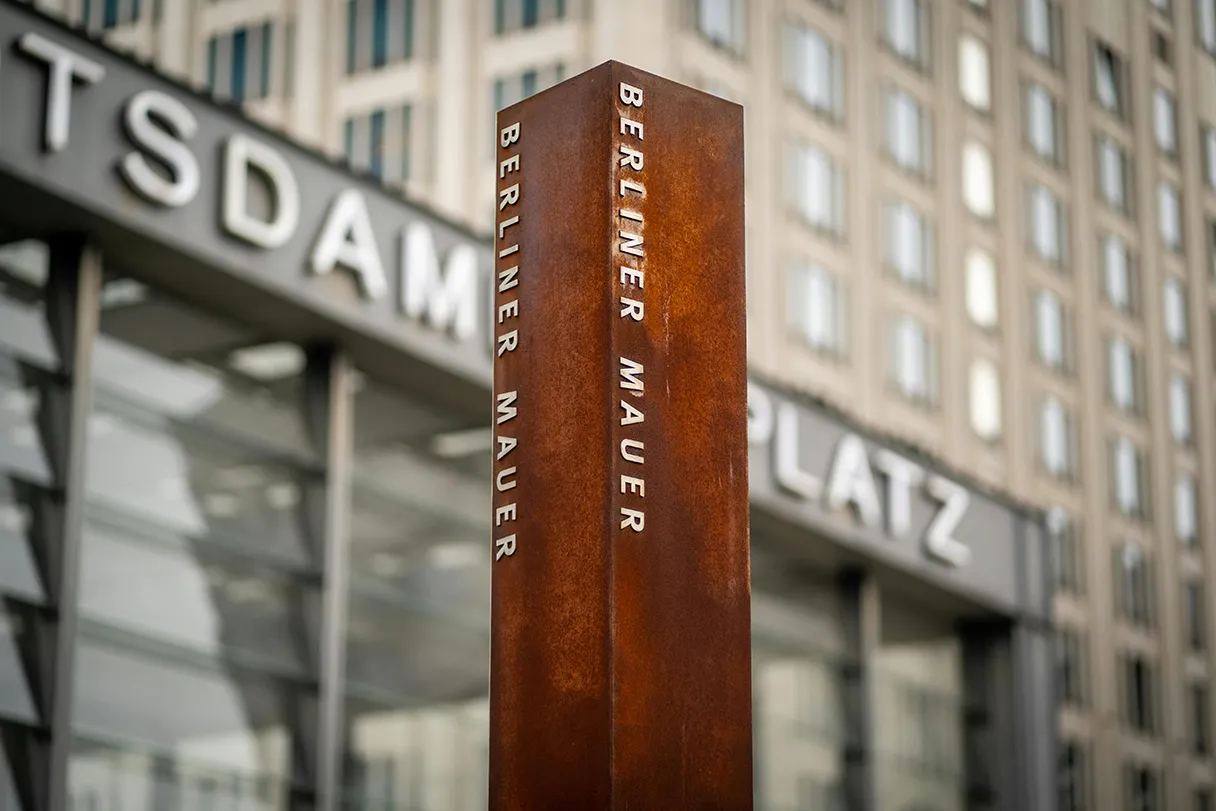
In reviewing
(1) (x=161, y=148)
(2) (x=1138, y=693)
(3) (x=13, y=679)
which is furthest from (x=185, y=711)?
(2) (x=1138, y=693)

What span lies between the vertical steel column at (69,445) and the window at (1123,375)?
54179 millimetres

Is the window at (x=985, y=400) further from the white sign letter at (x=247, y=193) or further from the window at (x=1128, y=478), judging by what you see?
the white sign letter at (x=247, y=193)

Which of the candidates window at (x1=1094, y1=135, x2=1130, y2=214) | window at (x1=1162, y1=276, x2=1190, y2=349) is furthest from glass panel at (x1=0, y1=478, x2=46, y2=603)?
window at (x1=1162, y1=276, x2=1190, y2=349)

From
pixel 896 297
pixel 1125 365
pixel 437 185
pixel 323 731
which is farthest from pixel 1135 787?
pixel 323 731

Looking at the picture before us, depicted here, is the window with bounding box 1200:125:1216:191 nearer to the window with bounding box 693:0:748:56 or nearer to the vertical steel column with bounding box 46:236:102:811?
the window with bounding box 693:0:748:56

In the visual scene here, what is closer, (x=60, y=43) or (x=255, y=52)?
(x=60, y=43)

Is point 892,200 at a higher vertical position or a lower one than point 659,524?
higher

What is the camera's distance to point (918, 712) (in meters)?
31.5

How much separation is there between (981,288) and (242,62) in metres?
20.6

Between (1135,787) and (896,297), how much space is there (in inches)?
693

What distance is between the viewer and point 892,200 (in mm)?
61969

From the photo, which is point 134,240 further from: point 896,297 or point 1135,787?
point 1135,787

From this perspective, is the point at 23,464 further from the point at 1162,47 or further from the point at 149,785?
the point at 1162,47

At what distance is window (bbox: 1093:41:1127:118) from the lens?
74062 mm
